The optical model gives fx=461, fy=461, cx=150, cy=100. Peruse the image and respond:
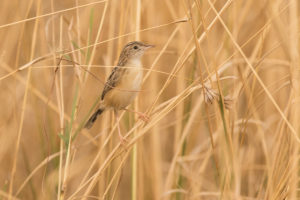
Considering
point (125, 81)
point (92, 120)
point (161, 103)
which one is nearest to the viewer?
point (125, 81)

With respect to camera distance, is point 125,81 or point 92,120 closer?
point 125,81

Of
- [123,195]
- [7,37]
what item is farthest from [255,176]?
[7,37]

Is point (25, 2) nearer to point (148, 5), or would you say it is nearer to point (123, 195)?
point (148, 5)

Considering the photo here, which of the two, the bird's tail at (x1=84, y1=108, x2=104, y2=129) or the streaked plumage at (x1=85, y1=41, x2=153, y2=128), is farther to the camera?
the bird's tail at (x1=84, y1=108, x2=104, y2=129)

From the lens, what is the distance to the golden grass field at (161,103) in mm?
2107

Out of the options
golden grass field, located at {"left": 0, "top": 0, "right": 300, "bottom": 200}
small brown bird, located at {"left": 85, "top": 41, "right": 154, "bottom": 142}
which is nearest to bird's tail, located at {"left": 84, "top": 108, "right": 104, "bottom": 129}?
small brown bird, located at {"left": 85, "top": 41, "right": 154, "bottom": 142}

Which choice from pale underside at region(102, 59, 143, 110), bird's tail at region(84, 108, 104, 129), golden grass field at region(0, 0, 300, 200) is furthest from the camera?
bird's tail at region(84, 108, 104, 129)

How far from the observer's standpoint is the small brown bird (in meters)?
2.96

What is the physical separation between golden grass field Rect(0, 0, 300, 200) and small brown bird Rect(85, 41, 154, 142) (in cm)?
9

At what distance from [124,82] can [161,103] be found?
32 cm

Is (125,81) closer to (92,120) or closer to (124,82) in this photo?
(124,82)

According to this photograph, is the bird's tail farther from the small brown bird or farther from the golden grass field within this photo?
the golden grass field

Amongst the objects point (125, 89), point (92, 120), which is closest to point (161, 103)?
point (125, 89)

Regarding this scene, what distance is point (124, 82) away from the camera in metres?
3.05
